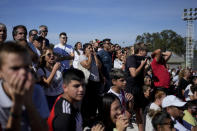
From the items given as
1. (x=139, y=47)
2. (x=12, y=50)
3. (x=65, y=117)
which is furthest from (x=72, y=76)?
(x=139, y=47)

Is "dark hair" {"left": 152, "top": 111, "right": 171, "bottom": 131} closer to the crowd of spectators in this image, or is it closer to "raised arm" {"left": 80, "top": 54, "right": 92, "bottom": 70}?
the crowd of spectators

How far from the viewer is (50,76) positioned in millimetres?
3723

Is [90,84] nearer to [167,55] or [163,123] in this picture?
[167,55]

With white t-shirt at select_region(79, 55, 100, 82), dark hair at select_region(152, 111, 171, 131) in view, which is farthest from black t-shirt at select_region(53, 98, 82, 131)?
white t-shirt at select_region(79, 55, 100, 82)

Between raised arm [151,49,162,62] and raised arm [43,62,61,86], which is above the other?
raised arm [151,49,162,62]

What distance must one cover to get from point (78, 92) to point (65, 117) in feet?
1.26

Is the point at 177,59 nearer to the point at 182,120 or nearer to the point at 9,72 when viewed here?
the point at 182,120

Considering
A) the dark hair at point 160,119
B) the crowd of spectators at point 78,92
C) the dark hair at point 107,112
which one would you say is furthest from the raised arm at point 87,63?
the dark hair at point 160,119

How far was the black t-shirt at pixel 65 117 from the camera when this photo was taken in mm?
2207

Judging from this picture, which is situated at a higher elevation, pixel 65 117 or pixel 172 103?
pixel 65 117

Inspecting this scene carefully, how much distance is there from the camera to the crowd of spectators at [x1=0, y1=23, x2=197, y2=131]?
134 centimetres

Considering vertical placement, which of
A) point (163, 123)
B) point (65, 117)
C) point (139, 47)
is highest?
point (139, 47)

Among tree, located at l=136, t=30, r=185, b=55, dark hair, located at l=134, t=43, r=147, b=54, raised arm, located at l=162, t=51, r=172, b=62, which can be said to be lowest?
raised arm, located at l=162, t=51, r=172, b=62

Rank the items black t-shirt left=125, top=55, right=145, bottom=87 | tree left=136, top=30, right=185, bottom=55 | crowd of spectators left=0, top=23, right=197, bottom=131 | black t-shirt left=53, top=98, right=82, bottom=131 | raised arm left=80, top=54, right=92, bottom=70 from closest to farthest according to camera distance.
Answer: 1. crowd of spectators left=0, top=23, right=197, bottom=131
2. black t-shirt left=53, top=98, right=82, bottom=131
3. black t-shirt left=125, top=55, right=145, bottom=87
4. raised arm left=80, top=54, right=92, bottom=70
5. tree left=136, top=30, right=185, bottom=55
